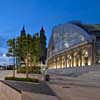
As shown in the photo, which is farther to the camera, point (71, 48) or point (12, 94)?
point (71, 48)

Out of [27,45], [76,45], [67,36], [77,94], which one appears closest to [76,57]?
[76,45]

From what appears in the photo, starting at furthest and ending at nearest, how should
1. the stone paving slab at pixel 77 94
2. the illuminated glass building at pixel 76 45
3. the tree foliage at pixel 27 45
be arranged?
the illuminated glass building at pixel 76 45 < the tree foliage at pixel 27 45 < the stone paving slab at pixel 77 94

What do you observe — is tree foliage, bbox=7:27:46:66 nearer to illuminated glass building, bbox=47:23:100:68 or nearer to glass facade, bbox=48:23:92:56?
illuminated glass building, bbox=47:23:100:68

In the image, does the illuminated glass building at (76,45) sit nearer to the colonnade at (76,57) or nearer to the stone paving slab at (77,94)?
the colonnade at (76,57)

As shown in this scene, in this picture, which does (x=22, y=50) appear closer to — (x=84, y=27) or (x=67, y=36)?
(x=84, y=27)

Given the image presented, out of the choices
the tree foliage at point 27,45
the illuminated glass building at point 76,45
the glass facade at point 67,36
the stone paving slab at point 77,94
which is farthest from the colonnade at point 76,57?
the stone paving slab at point 77,94

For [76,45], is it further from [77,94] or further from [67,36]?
[77,94]

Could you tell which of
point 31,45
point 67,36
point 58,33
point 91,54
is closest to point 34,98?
point 31,45

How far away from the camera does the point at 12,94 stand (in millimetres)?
10062

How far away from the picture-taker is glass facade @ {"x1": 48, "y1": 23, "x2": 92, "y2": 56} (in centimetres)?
7768

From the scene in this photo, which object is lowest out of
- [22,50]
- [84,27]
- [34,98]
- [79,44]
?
[34,98]

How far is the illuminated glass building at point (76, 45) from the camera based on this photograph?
67.2 m

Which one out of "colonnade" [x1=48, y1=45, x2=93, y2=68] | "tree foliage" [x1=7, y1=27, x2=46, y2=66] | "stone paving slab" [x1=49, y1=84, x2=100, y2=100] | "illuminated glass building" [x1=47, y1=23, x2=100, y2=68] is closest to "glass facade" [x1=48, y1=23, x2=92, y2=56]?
"illuminated glass building" [x1=47, y1=23, x2=100, y2=68]

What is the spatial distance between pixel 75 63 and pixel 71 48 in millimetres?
6994
